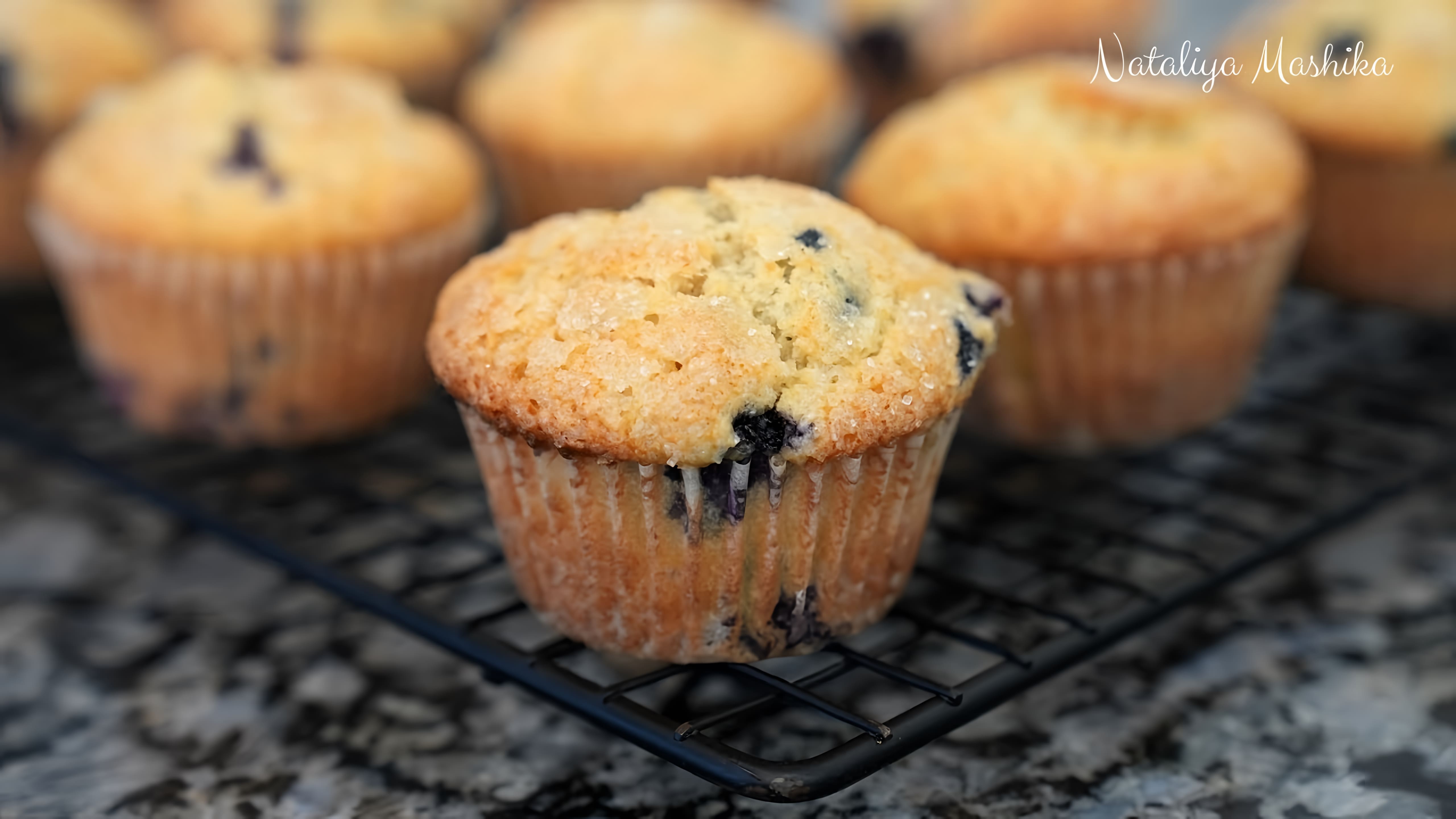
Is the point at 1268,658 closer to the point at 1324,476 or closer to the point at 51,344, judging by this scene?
the point at 1324,476

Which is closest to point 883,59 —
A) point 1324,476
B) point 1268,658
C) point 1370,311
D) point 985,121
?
point 985,121

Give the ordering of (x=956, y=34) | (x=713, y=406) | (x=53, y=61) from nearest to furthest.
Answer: (x=713, y=406) → (x=53, y=61) → (x=956, y=34)

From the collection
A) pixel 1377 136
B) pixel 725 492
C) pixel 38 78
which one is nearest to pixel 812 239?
pixel 725 492

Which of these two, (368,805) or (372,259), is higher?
(372,259)

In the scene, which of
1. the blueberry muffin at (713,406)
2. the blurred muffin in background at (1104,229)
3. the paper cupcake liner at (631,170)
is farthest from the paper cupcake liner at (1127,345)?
the paper cupcake liner at (631,170)

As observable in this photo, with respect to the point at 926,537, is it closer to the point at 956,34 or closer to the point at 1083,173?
the point at 1083,173

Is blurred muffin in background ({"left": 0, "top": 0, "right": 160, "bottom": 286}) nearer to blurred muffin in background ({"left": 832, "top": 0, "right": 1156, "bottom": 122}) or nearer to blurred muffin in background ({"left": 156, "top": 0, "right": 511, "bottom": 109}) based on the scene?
blurred muffin in background ({"left": 156, "top": 0, "right": 511, "bottom": 109})

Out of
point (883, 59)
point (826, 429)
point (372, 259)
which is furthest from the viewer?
point (883, 59)
